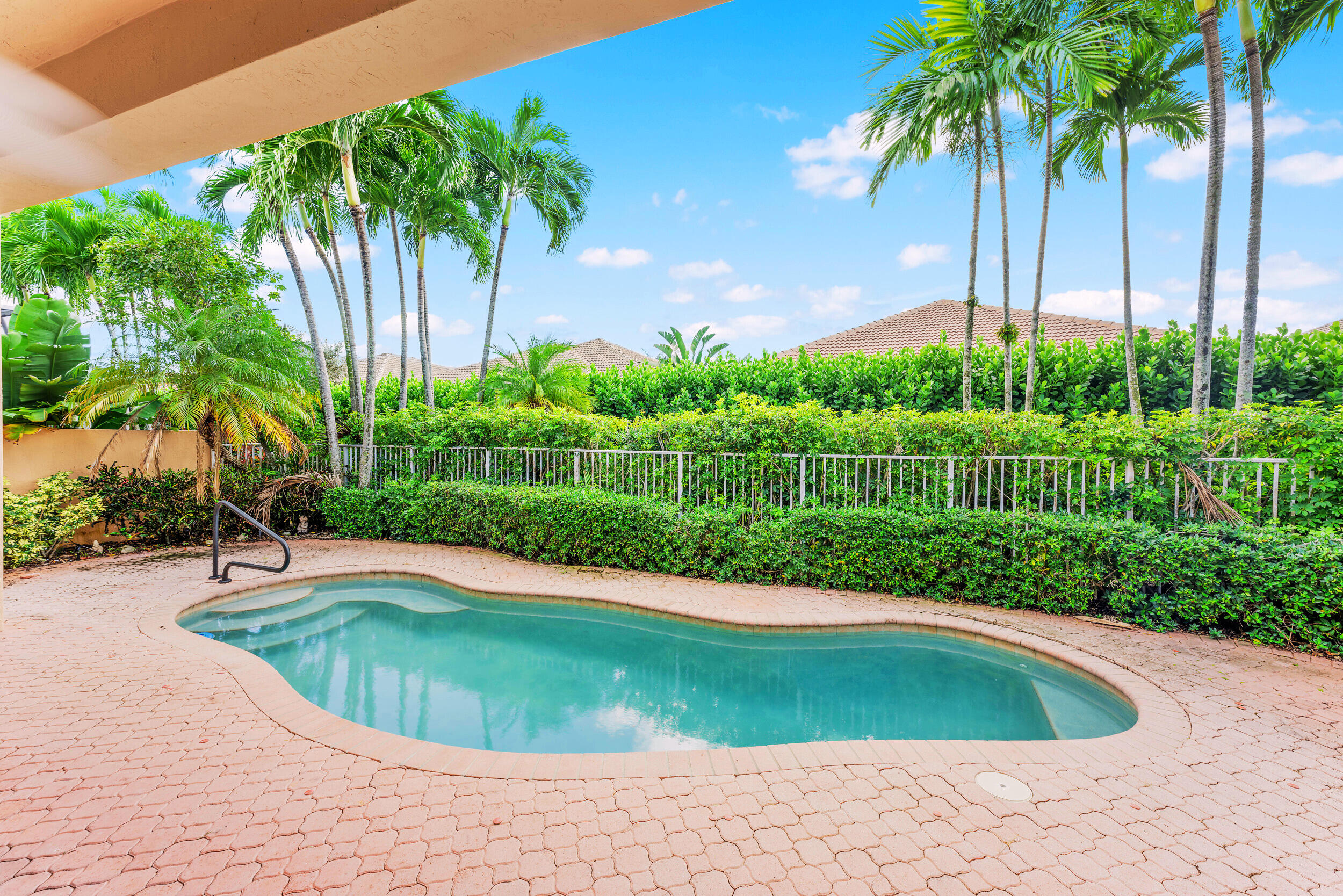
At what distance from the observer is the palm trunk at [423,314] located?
1398 centimetres

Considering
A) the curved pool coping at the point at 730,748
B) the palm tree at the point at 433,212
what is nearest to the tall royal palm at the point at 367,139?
the palm tree at the point at 433,212

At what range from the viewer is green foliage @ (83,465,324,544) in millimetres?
8656

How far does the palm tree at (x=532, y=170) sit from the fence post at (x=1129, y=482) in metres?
12.7

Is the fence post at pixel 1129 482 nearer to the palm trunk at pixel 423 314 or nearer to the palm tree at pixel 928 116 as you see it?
the palm tree at pixel 928 116

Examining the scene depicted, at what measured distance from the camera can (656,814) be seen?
255 cm

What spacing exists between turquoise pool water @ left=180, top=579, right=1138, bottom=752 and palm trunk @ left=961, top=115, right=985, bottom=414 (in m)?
5.92

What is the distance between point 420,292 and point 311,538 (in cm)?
724

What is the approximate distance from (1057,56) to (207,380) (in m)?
A: 12.5

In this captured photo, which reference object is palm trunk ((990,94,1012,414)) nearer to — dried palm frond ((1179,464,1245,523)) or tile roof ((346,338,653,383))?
dried palm frond ((1179,464,1245,523))

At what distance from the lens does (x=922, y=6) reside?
27.5 feet

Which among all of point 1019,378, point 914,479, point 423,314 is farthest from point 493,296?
point 1019,378

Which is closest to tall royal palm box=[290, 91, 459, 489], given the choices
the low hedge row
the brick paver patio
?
the low hedge row

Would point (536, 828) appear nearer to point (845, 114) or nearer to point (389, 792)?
point (389, 792)

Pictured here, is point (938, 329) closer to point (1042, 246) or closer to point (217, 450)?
point (1042, 246)
